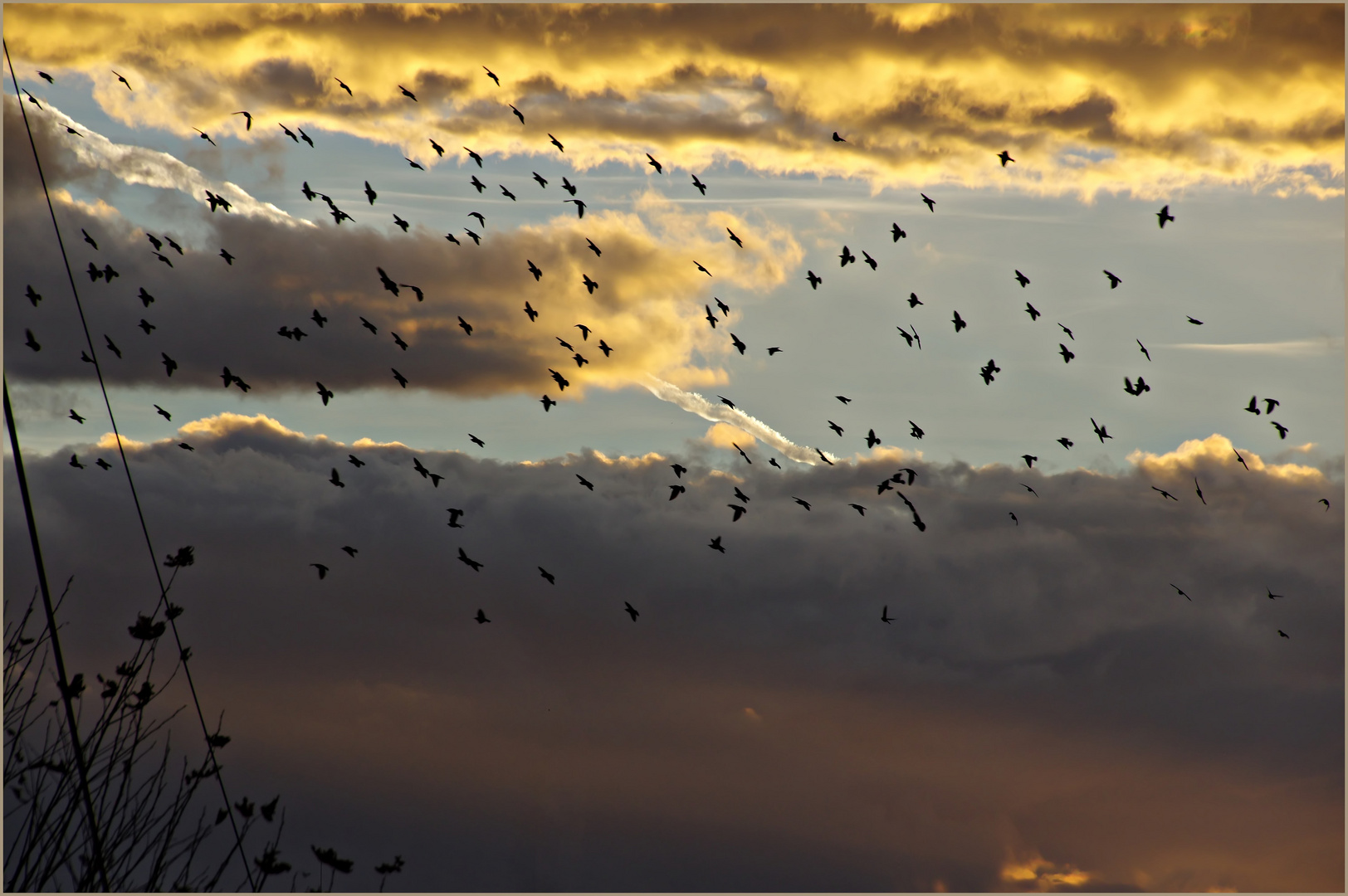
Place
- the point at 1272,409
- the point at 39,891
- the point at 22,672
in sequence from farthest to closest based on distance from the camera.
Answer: the point at 1272,409 → the point at 22,672 → the point at 39,891

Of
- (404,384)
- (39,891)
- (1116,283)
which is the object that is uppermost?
(1116,283)

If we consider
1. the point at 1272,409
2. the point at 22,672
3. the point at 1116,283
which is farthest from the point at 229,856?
the point at 1272,409

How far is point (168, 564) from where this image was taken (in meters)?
17.0

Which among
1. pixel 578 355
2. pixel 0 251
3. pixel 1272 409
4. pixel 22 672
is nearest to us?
pixel 22 672

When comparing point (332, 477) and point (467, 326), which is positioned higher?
point (467, 326)

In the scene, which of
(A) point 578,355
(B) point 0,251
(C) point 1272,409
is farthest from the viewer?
(A) point 578,355

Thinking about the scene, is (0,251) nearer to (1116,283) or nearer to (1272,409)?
(1116,283)

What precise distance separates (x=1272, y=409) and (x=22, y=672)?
4723 cm

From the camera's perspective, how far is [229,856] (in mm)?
18062

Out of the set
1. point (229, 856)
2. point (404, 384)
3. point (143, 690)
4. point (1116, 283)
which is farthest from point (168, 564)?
point (1116, 283)

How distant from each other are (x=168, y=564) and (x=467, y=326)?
30.7 meters

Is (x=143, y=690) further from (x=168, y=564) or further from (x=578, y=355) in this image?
(x=578, y=355)

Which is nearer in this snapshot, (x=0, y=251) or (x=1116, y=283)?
(x=0, y=251)

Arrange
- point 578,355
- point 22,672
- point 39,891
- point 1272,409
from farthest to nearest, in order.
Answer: point 578,355
point 1272,409
point 22,672
point 39,891
